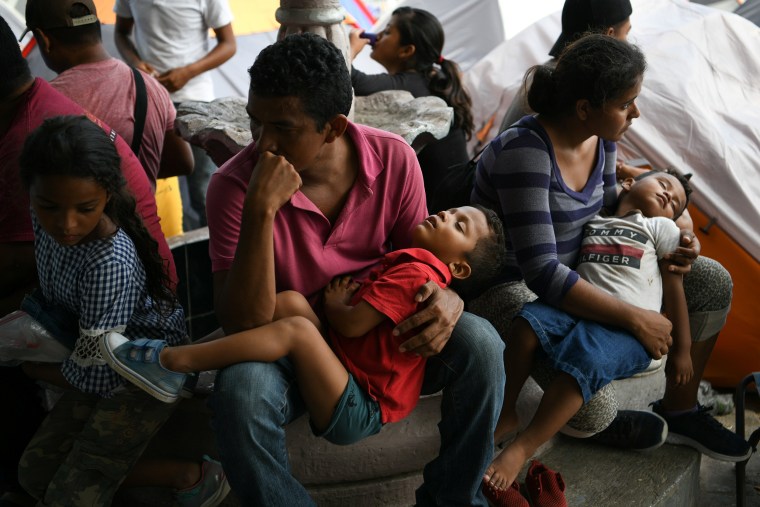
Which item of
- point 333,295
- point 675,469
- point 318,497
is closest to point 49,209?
point 333,295

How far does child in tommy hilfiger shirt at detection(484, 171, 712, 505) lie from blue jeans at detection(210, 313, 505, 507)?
203mm

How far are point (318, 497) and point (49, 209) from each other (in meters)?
1.11

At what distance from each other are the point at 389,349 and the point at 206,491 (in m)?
0.72

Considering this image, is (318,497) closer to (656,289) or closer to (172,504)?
(172,504)

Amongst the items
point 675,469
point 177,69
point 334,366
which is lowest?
point 675,469

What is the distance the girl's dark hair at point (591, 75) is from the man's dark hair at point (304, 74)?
74cm

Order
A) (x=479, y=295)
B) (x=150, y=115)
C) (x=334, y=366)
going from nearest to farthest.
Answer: (x=334, y=366), (x=479, y=295), (x=150, y=115)

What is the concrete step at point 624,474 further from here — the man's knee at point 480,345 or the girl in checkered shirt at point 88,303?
the girl in checkered shirt at point 88,303

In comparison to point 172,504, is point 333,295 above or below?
above

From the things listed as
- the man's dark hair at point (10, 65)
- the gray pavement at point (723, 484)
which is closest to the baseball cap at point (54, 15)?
the man's dark hair at point (10, 65)

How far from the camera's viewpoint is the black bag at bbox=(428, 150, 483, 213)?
109 inches

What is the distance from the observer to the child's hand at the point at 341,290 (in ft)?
7.30

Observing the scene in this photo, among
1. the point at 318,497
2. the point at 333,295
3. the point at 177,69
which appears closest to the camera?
the point at 333,295

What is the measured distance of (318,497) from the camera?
243 cm
